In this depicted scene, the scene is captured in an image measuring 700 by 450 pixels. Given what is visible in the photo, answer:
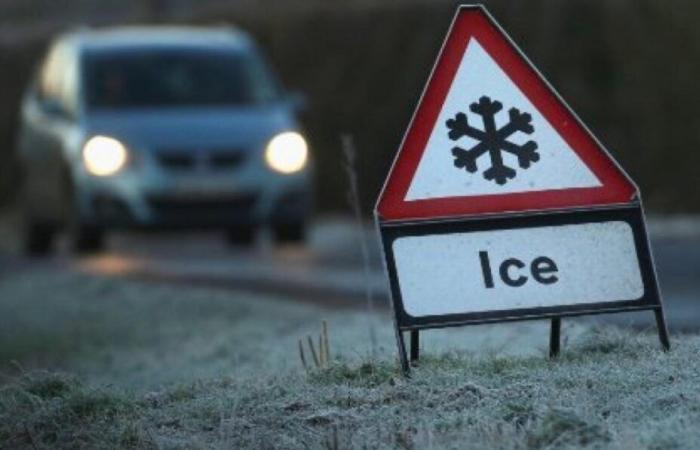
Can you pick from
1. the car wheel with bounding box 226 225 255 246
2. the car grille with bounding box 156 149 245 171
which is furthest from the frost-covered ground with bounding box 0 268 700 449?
the car wheel with bounding box 226 225 255 246

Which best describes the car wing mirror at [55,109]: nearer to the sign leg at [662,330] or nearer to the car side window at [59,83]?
the car side window at [59,83]

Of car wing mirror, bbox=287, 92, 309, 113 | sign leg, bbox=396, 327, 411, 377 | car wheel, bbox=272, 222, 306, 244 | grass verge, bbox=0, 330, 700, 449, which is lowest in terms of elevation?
grass verge, bbox=0, 330, 700, 449

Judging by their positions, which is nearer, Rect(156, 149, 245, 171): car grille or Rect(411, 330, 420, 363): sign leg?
Rect(411, 330, 420, 363): sign leg

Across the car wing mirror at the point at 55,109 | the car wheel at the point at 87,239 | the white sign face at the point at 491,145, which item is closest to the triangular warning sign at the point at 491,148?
the white sign face at the point at 491,145

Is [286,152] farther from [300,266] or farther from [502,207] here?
[502,207]

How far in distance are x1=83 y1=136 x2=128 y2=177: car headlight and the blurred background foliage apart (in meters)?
8.18

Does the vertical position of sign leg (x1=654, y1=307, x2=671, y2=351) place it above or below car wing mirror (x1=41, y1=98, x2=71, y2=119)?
below

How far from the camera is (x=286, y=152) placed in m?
19.1

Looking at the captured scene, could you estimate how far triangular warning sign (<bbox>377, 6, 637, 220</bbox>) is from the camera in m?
7.52

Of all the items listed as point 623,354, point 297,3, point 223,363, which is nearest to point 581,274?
point 623,354

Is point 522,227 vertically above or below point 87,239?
below

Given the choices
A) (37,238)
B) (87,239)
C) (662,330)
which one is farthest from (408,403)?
(37,238)

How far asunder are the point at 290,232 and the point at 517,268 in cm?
1229

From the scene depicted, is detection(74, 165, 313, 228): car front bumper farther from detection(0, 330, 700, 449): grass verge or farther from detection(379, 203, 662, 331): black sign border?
detection(379, 203, 662, 331): black sign border
